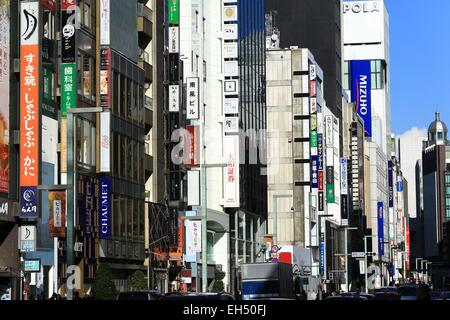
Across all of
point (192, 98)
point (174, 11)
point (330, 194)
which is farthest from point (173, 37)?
point (330, 194)

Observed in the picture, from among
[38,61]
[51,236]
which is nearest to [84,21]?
[38,61]

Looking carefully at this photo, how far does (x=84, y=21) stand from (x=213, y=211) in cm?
2895

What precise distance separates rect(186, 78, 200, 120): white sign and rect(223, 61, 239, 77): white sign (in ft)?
49.2

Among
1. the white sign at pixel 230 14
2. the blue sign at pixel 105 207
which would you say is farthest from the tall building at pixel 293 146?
the blue sign at pixel 105 207

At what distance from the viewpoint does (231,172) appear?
303 feet

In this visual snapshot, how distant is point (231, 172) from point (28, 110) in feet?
135

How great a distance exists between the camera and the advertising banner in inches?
2110

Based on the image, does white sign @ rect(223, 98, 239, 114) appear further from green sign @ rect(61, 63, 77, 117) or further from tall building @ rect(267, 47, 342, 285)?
tall building @ rect(267, 47, 342, 285)

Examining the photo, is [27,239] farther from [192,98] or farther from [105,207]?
[192,98]

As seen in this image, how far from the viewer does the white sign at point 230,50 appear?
3659 inches

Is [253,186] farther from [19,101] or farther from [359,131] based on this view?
[359,131]

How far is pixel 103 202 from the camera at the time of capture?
6172cm

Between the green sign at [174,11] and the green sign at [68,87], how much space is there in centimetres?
2155

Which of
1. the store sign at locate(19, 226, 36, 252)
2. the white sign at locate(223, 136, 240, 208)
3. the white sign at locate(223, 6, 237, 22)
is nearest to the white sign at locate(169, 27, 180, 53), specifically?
the white sign at locate(223, 6, 237, 22)
